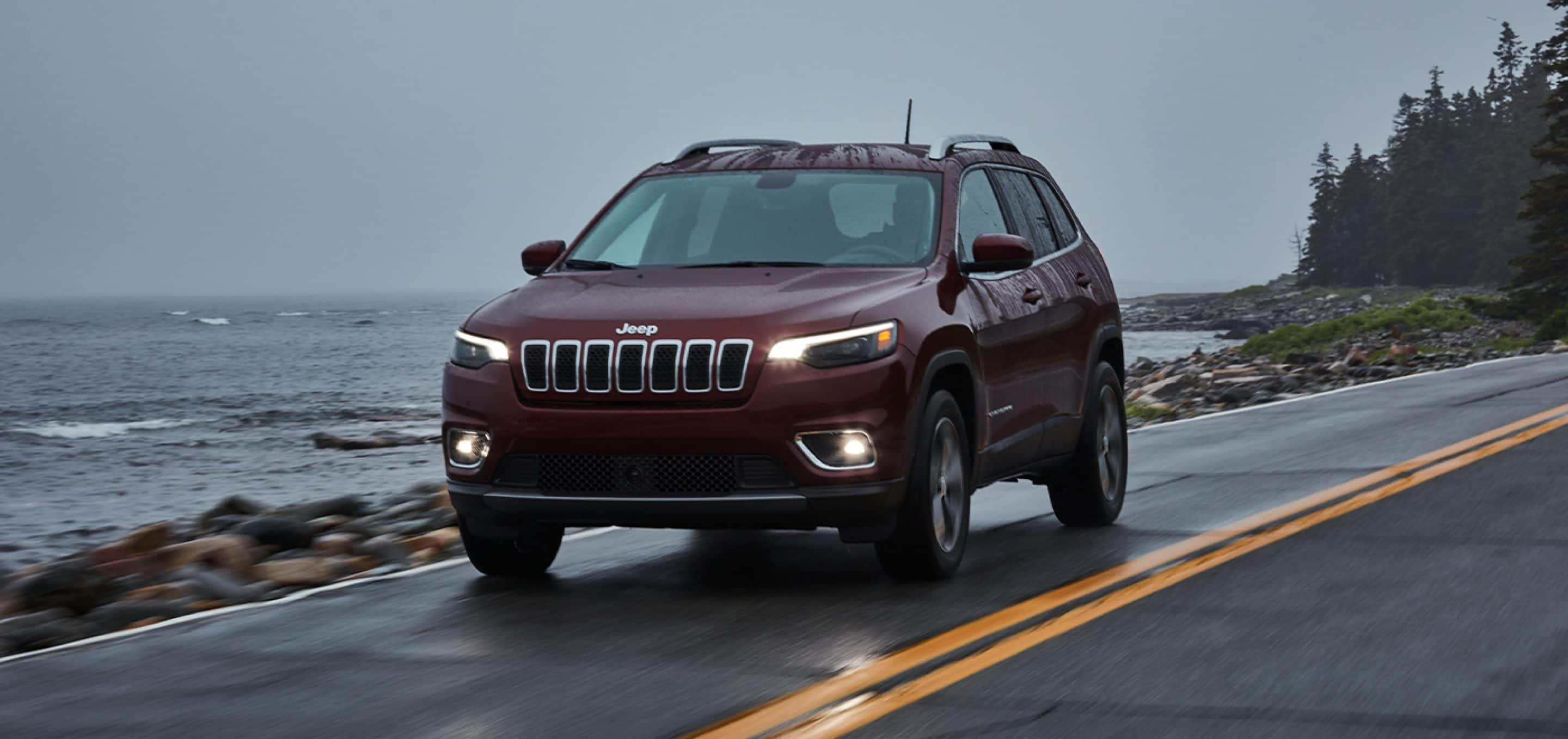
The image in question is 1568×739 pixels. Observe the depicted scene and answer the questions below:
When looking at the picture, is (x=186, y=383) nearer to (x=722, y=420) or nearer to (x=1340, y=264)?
(x=722, y=420)

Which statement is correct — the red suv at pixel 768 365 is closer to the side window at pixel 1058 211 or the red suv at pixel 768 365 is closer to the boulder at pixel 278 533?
the side window at pixel 1058 211

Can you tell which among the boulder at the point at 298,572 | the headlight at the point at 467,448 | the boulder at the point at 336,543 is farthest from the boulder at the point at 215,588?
the headlight at the point at 467,448

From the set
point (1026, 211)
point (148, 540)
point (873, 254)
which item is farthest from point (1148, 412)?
point (873, 254)

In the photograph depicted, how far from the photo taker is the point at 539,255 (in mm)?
8211

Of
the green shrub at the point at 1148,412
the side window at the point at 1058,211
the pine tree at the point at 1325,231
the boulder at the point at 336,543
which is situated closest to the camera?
the side window at the point at 1058,211

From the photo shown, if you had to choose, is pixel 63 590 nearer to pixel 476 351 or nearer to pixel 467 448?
pixel 467 448

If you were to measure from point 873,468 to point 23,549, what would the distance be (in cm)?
1458

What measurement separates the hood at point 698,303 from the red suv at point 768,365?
0.04 feet

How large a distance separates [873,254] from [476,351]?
180 cm

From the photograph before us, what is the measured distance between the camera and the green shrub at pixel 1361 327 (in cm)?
5706

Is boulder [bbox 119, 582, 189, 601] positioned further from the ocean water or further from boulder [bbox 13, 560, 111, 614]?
the ocean water

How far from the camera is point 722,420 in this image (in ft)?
21.6

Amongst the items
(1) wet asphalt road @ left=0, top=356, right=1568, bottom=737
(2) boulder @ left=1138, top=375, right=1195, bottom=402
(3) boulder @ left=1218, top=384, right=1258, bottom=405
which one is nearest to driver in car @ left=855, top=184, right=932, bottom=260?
(1) wet asphalt road @ left=0, top=356, right=1568, bottom=737

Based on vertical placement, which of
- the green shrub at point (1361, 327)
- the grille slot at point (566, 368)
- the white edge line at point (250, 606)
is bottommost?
the green shrub at point (1361, 327)
